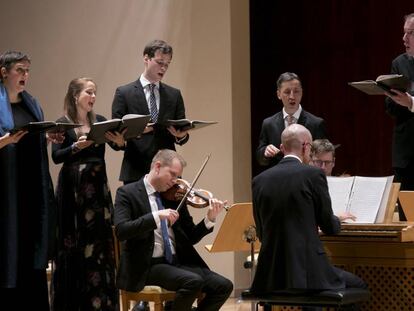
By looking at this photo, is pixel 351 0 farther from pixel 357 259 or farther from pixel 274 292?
pixel 274 292

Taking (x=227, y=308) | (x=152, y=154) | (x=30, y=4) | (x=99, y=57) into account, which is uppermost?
(x=30, y=4)

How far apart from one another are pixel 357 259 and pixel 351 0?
121 inches

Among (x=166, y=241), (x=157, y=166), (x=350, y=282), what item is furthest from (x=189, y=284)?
(x=350, y=282)

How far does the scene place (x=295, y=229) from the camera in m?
4.64

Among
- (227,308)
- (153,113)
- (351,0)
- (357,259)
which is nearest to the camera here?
(357,259)

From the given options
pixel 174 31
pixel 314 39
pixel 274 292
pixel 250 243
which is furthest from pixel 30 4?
pixel 274 292

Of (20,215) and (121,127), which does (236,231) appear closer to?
(121,127)

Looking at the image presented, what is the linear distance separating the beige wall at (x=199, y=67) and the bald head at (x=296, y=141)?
284 centimetres

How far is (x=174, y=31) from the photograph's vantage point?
307 inches

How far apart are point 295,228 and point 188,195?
32.8 inches

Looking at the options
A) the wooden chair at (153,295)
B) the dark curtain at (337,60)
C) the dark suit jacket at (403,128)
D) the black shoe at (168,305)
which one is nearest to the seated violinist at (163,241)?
the wooden chair at (153,295)

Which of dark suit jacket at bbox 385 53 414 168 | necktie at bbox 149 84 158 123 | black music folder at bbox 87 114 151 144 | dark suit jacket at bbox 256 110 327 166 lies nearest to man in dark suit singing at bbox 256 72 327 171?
dark suit jacket at bbox 256 110 327 166

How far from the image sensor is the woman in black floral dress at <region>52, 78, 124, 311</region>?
5.86 m

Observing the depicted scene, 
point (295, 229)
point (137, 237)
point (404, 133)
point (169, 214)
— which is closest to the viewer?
point (295, 229)
